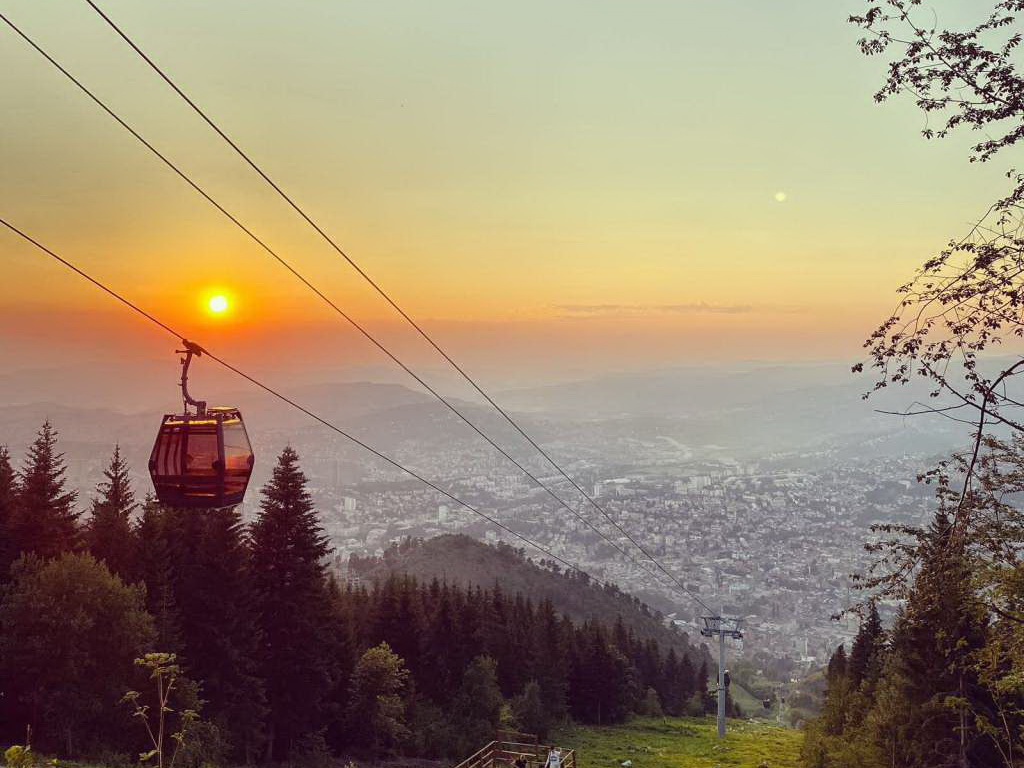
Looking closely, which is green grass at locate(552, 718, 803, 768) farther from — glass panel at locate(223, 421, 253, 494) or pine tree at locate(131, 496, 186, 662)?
glass panel at locate(223, 421, 253, 494)

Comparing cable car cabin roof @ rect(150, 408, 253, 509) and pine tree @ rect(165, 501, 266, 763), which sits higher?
cable car cabin roof @ rect(150, 408, 253, 509)

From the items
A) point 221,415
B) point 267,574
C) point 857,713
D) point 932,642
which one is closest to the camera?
point 221,415

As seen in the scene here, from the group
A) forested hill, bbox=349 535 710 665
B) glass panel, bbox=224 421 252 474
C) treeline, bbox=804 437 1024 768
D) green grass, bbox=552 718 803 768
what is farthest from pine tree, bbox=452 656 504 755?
forested hill, bbox=349 535 710 665

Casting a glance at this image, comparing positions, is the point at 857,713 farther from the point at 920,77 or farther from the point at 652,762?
the point at 920,77

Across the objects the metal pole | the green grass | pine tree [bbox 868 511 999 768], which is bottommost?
the green grass

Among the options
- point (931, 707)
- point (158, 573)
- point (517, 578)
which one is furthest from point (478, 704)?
point (517, 578)

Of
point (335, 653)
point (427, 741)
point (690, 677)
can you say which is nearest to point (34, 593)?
point (335, 653)

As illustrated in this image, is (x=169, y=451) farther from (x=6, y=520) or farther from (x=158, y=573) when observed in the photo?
(x=6, y=520)
